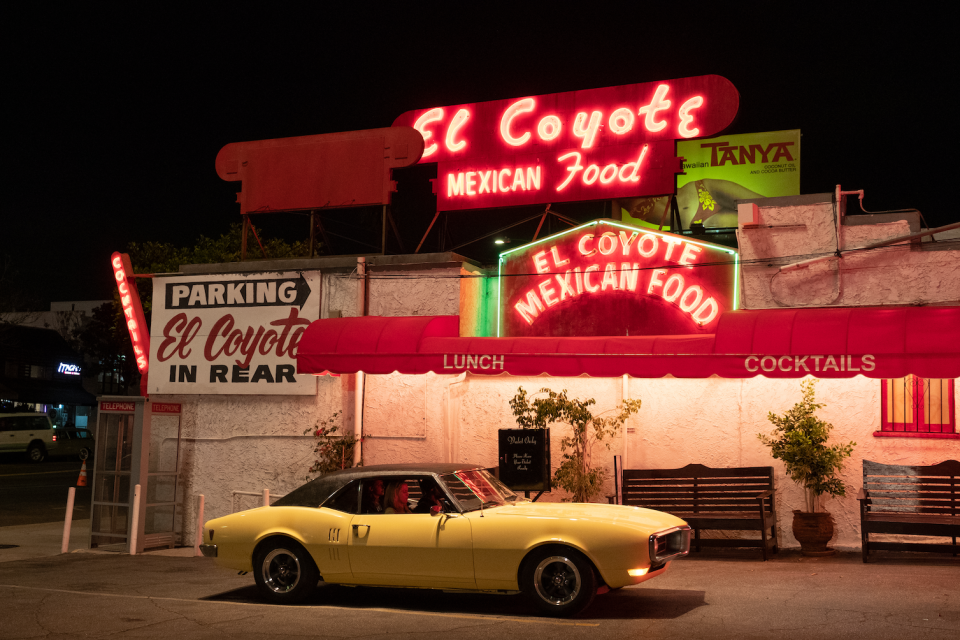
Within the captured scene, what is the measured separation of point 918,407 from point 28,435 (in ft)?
110

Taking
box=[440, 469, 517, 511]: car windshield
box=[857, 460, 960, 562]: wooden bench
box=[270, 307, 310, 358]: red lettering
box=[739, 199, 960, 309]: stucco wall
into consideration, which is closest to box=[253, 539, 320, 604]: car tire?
box=[440, 469, 517, 511]: car windshield

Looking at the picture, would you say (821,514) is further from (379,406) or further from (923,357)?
(379,406)

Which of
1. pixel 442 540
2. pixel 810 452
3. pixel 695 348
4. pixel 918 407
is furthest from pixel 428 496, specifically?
pixel 918 407

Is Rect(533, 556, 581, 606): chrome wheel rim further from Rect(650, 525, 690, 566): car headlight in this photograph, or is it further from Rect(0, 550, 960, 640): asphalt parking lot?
Rect(650, 525, 690, 566): car headlight

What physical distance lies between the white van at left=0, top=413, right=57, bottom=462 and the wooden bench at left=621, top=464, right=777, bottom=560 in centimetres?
3063

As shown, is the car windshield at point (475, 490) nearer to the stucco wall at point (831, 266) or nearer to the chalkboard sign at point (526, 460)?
the chalkboard sign at point (526, 460)

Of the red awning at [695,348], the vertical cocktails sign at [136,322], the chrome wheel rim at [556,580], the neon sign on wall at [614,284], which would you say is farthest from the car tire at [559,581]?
the vertical cocktails sign at [136,322]

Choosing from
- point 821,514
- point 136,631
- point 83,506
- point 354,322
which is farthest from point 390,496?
point 83,506

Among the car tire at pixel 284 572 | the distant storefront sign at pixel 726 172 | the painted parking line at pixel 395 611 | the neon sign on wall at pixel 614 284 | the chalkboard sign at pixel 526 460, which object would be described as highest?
the distant storefront sign at pixel 726 172

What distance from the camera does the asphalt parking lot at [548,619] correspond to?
7.09m

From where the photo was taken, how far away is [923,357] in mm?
9977

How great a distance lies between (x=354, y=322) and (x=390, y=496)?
453 cm

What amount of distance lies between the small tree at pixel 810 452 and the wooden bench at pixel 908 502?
46 cm

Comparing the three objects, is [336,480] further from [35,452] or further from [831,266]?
[35,452]
